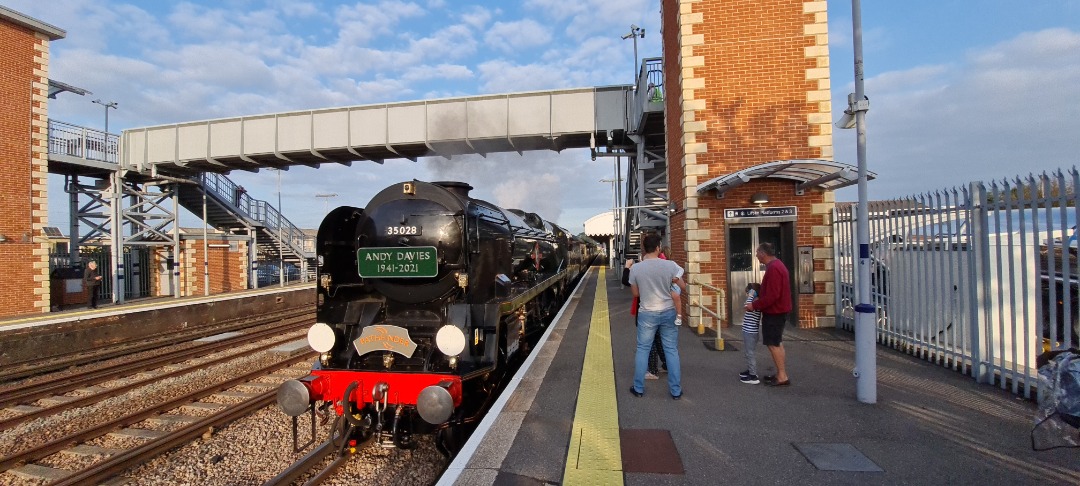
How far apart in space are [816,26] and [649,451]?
8677mm

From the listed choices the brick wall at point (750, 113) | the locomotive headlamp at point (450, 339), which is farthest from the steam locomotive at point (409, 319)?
the brick wall at point (750, 113)

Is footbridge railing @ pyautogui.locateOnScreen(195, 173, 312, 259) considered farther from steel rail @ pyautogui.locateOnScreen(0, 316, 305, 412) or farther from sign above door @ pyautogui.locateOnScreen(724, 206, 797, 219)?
sign above door @ pyautogui.locateOnScreen(724, 206, 797, 219)

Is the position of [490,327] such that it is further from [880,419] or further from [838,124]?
[838,124]

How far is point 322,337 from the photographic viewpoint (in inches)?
203

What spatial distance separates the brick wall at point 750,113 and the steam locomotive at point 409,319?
4.39 metres

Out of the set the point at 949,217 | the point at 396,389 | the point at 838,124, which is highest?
the point at 838,124

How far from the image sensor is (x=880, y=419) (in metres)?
4.44

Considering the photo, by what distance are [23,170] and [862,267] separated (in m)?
21.6

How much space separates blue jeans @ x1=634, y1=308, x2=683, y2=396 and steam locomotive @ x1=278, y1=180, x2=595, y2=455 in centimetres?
147

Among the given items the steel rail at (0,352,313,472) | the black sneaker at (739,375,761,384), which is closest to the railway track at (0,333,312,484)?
the steel rail at (0,352,313,472)

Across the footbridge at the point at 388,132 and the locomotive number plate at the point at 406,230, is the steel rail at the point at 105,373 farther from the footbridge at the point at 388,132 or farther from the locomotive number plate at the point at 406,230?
the footbridge at the point at 388,132

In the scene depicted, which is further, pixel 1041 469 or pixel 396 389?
pixel 396 389

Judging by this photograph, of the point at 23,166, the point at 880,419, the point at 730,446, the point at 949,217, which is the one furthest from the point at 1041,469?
the point at 23,166

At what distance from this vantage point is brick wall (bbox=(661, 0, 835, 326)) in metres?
9.08
